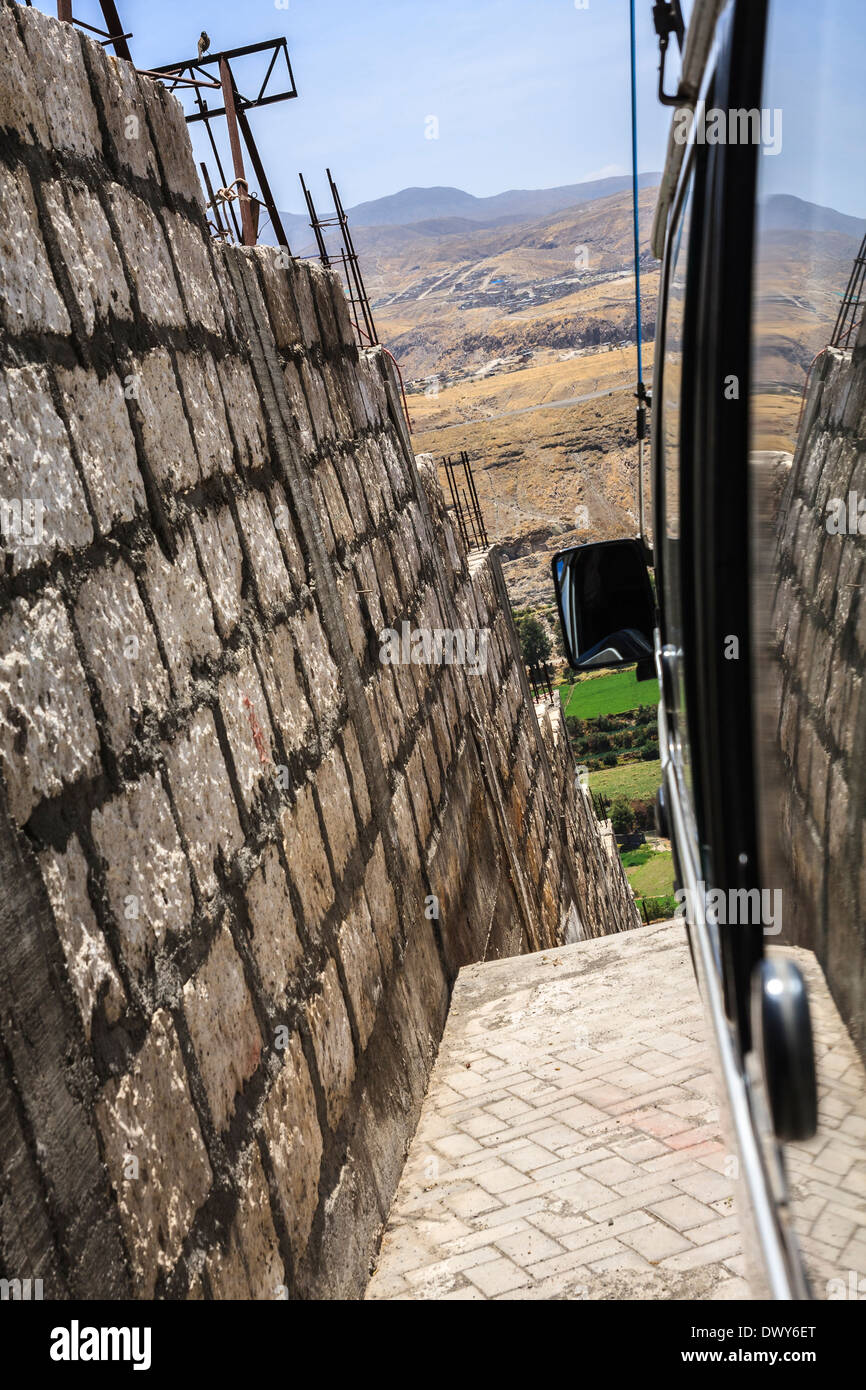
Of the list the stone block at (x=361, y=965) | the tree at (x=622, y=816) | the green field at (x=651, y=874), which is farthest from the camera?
the tree at (x=622, y=816)

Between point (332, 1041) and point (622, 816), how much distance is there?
155 ft

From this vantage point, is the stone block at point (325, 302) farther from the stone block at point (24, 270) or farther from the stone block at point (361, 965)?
the stone block at point (24, 270)

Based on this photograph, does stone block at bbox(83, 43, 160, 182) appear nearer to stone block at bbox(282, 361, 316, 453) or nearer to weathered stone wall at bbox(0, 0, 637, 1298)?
weathered stone wall at bbox(0, 0, 637, 1298)

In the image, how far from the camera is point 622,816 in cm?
4978

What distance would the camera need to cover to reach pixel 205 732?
2922 millimetres

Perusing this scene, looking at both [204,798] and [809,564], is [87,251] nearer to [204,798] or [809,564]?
[204,798]

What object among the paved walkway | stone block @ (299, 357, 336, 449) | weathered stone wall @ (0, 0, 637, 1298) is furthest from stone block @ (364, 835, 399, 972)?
stone block @ (299, 357, 336, 449)

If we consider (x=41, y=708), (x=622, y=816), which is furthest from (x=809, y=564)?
(x=622, y=816)

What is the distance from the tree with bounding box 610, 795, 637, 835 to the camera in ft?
163

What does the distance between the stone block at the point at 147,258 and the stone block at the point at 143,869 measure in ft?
4.47

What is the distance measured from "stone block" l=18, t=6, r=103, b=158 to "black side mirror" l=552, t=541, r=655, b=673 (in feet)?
6.30

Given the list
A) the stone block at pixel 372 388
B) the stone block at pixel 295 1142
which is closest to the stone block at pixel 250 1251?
the stone block at pixel 295 1142

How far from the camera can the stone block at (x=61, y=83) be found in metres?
2.57

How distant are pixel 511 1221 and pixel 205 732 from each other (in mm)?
1953
